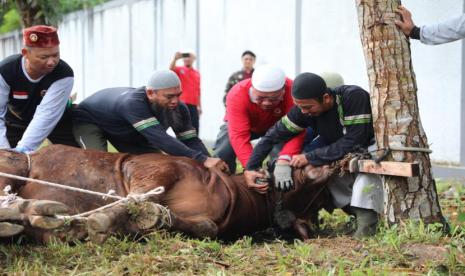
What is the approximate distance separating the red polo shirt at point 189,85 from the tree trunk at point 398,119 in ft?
24.6

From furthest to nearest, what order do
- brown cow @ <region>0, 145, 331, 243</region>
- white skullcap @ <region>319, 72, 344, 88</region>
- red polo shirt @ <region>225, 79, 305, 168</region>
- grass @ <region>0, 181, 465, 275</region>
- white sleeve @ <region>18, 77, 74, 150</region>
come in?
1. white skullcap @ <region>319, 72, 344, 88</region>
2. red polo shirt @ <region>225, 79, 305, 168</region>
3. white sleeve @ <region>18, 77, 74, 150</region>
4. brown cow @ <region>0, 145, 331, 243</region>
5. grass @ <region>0, 181, 465, 275</region>

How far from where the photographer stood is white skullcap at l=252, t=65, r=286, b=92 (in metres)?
6.07

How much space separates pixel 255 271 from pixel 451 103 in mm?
5380

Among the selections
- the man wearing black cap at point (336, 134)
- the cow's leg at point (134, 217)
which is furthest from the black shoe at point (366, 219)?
the cow's leg at point (134, 217)

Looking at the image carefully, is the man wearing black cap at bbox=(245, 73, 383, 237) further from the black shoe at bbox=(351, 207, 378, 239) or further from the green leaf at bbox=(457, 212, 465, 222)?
the green leaf at bbox=(457, 212, 465, 222)

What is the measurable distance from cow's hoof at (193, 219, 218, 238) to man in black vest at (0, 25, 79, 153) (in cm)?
150

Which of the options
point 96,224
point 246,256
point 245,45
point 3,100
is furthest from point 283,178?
point 245,45

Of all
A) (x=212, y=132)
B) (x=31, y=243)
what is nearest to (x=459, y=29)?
(x=31, y=243)

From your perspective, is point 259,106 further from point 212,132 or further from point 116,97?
point 212,132

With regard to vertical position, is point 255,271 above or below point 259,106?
below

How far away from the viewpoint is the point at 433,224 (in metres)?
5.02

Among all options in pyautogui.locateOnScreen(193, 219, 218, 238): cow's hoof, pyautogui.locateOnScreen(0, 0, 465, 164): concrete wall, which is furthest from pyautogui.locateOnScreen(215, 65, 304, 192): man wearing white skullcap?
pyautogui.locateOnScreen(0, 0, 465, 164): concrete wall

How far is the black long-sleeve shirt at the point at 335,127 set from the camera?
5551mm

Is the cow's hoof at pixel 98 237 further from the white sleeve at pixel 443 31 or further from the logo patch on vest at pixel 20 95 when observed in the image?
the white sleeve at pixel 443 31
